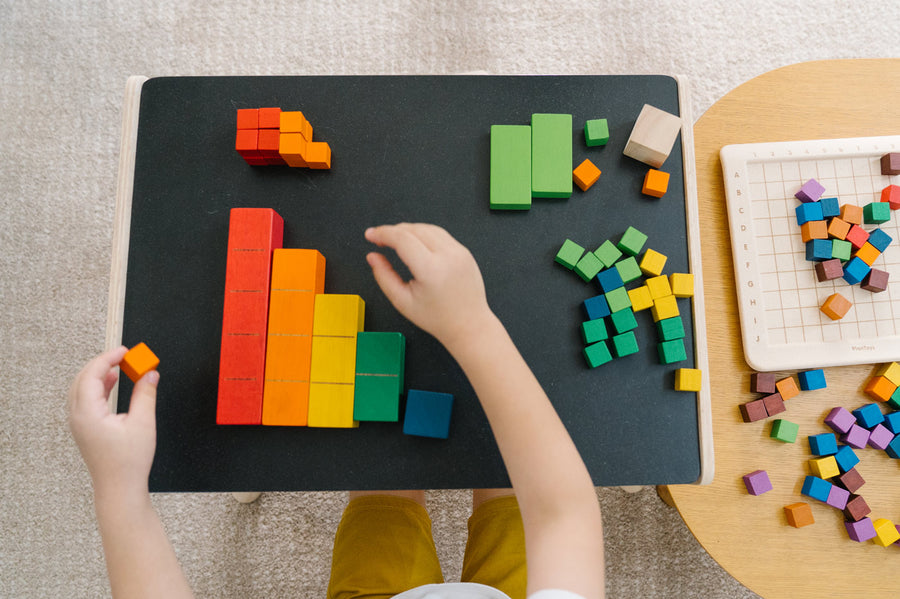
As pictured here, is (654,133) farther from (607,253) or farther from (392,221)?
(392,221)

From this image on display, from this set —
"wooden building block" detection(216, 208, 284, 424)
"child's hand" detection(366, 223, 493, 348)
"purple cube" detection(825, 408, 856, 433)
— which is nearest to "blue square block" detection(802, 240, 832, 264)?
"purple cube" detection(825, 408, 856, 433)

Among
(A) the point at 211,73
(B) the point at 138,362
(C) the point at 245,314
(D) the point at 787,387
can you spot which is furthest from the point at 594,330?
(A) the point at 211,73

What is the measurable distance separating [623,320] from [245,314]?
0.53 m

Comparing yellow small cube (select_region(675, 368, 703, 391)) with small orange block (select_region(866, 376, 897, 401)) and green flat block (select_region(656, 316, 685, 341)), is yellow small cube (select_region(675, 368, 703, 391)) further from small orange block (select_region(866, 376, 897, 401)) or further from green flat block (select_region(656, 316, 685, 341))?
small orange block (select_region(866, 376, 897, 401))

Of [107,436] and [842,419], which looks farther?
[842,419]

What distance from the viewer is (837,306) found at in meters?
0.83

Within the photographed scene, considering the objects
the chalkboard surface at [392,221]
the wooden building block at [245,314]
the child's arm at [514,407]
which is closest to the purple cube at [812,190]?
the chalkboard surface at [392,221]

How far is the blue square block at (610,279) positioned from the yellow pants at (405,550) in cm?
43

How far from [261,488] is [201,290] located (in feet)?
0.95

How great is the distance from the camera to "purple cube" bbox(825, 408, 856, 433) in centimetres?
83

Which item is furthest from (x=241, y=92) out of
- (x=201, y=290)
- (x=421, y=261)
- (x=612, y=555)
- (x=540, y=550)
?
(x=612, y=555)

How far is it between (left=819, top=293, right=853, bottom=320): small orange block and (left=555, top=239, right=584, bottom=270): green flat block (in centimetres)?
44

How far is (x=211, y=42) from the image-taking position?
1438 millimetres

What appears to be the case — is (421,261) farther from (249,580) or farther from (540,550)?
(249,580)
